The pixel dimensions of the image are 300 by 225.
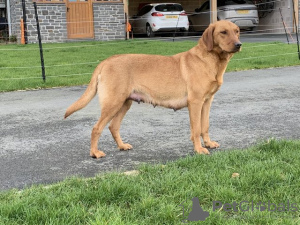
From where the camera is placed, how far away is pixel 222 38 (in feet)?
14.4

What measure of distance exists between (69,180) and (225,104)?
4.21m

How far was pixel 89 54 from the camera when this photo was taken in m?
A: 14.7

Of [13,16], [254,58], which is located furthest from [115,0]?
[254,58]

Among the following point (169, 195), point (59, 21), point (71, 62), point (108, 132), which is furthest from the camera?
point (59, 21)

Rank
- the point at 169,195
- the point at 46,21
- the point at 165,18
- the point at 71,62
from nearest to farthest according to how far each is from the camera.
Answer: the point at 169,195 < the point at 71,62 < the point at 46,21 < the point at 165,18

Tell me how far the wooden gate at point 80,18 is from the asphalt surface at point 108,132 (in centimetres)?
1379

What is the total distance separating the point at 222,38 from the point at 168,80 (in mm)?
715

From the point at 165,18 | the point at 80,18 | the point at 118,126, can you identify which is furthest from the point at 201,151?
the point at 165,18

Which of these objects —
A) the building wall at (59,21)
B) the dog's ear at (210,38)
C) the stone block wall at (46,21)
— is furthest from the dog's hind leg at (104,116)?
the stone block wall at (46,21)

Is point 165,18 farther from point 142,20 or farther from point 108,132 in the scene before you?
point 108,132

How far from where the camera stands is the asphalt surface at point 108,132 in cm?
418

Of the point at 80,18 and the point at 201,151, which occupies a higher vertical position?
the point at 80,18

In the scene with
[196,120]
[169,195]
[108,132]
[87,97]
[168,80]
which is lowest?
[108,132]

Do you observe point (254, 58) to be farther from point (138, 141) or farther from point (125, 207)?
point (125, 207)
